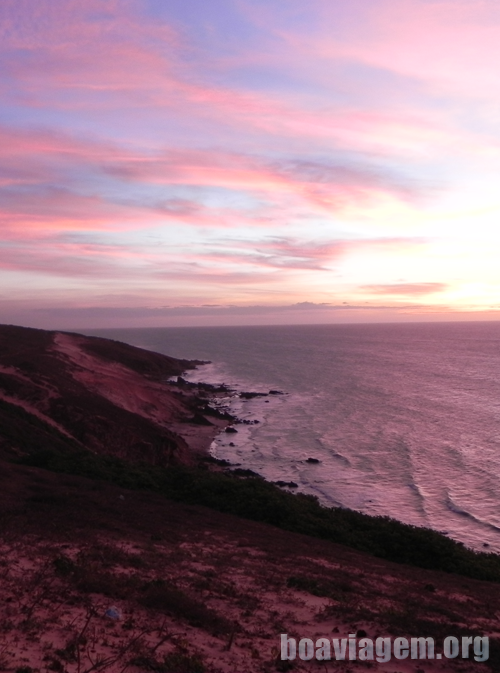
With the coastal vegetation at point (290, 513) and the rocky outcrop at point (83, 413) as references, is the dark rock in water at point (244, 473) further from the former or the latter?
the coastal vegetation at point (290, 513)

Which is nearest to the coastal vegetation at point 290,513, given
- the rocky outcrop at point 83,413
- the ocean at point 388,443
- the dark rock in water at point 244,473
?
the rocky outcrop at point 83,413

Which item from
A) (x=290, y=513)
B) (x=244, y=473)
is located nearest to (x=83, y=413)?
(x=244, y=473)

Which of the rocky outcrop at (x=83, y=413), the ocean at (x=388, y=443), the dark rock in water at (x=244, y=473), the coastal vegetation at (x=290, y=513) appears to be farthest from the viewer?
the dark rock in water at (x=244, y=473)

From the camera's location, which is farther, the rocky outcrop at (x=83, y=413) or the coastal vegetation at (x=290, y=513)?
the rocky outcrop at (x=83, y=413)

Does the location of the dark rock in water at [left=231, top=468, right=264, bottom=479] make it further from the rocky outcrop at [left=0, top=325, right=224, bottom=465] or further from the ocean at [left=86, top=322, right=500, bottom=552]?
the rocky outcrop at [left=0, top=325, right=224, bottom=465]

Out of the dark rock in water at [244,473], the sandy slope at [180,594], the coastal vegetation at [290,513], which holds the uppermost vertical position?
the sandy slope at [180,594]

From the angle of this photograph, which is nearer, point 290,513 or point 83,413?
point 290,513

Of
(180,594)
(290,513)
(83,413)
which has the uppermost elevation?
(180,594)

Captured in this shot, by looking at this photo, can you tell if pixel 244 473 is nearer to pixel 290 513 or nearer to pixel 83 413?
pixel 83 413

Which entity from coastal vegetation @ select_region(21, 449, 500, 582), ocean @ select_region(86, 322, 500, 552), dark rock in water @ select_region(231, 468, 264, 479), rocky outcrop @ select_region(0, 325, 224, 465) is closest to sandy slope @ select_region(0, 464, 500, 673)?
coastal vegetation @ select_region(21, 449, 500, 582)

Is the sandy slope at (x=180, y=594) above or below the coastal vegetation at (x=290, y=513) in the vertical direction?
above

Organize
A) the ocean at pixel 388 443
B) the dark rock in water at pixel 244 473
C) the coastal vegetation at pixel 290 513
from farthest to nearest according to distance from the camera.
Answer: the dark rock in water at pixel 244 473 < the ocean at pixel 388 443 < the coastal vegetation at pixel 290 513

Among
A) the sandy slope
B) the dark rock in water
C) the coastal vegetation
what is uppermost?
the sandy slope
